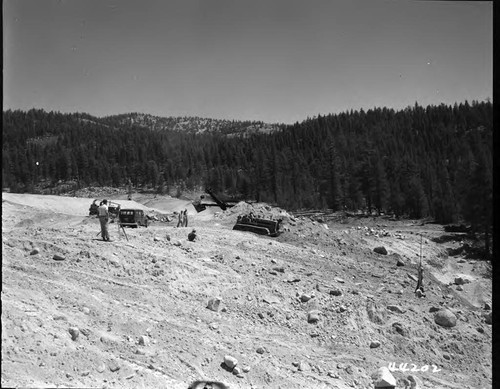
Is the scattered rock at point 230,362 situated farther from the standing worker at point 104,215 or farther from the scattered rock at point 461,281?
the scattered rock at point 461,281

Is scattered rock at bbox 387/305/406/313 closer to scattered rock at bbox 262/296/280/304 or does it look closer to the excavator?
scattered rock at bbox 262/296/280/304

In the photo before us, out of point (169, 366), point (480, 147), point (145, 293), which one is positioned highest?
point (480, 147)

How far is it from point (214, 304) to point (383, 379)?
14.1 ft

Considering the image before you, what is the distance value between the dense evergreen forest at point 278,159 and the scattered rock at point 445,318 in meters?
23.2

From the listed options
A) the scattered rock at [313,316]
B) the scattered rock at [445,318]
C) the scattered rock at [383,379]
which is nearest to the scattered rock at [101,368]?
the scattered rock at [383,379]

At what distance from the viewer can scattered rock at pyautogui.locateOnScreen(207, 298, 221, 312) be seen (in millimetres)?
10898

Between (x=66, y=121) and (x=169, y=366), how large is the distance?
14688cm

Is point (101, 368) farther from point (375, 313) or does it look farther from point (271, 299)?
point (375, 313)

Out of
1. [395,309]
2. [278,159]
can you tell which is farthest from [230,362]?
[278,159]

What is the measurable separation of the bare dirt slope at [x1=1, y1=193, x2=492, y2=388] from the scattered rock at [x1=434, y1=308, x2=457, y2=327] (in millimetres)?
193

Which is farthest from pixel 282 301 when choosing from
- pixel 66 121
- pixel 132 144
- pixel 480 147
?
pixel 66 121

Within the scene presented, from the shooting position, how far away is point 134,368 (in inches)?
292

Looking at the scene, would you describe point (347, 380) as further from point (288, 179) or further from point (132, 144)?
point (132, 144)

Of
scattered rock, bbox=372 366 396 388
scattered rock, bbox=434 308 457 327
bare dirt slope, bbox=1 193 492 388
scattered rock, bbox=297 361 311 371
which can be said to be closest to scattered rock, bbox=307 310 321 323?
bare dirt slope, bbox=1 193 492 388
